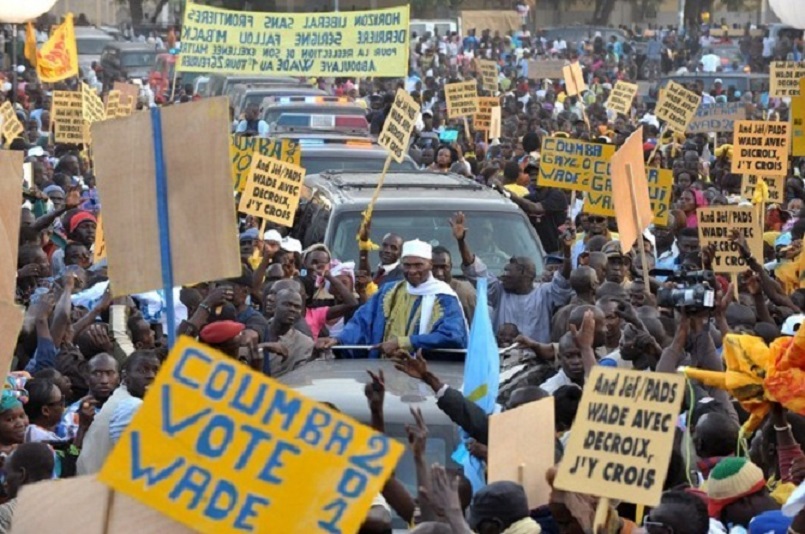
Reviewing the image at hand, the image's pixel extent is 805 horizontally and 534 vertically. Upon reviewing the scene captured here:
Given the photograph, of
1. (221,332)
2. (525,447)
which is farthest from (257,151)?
(525,447)

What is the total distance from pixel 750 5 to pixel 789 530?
2326 inches

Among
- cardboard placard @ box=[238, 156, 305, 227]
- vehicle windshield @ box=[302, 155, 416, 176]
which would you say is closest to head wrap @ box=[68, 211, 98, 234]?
cardboard placard @ box=[238, 156, 305, 227]

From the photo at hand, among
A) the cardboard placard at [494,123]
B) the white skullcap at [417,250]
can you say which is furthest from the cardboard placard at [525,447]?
the cardboard placard at [494,123]

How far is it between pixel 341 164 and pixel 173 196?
36.1ft

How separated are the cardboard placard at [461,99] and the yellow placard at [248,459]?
1679 centimetres

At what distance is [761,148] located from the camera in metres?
15.4

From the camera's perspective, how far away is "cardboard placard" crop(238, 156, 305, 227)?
43.4 ft

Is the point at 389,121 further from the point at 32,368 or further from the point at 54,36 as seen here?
the point at 54,36

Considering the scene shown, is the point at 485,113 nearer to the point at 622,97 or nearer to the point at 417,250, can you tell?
the point at 622,97

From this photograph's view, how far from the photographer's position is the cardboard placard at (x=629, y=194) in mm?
11062

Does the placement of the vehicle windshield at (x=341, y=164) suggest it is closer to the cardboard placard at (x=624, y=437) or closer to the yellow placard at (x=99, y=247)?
the yellow placard at (x=99, y=247)

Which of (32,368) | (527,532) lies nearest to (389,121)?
(32,368)

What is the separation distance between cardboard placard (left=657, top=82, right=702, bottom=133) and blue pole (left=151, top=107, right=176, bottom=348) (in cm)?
1100

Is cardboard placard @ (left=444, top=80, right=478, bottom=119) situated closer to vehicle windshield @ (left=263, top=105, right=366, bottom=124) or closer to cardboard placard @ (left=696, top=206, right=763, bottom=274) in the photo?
vehicle windshield @ (left=263, top=105, right=366, bottom=124)
